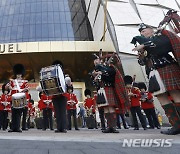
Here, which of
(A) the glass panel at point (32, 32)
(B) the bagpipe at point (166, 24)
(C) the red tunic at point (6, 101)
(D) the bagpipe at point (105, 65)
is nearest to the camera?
(B) the bagpipe at point (166, 24)

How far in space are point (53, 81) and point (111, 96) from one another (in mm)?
1326

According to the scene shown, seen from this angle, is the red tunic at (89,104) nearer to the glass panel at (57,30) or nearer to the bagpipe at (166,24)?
the bagpipe at (166,24)

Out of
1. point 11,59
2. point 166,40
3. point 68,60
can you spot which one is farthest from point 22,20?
point 166,40

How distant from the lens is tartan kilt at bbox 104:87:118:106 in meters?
5.80

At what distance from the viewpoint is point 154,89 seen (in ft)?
Answer: 14.3

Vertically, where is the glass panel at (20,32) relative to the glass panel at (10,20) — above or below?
below

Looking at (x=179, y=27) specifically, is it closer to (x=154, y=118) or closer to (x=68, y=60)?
(x=154, y=118)

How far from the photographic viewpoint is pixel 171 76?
4273 mm

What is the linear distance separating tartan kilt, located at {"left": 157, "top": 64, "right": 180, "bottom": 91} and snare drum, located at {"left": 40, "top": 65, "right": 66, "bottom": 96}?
2.35 m

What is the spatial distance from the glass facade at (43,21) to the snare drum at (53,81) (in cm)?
2944

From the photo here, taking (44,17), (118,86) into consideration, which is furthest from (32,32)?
(118,86)

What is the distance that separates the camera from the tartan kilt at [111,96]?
228 inches

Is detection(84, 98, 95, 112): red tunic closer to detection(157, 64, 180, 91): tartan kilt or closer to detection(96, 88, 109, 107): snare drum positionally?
detection(96, 88, 109, 107): snare drum

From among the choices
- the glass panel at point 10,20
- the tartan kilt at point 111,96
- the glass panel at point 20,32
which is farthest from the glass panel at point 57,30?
the tartan kilt at point 111,96
